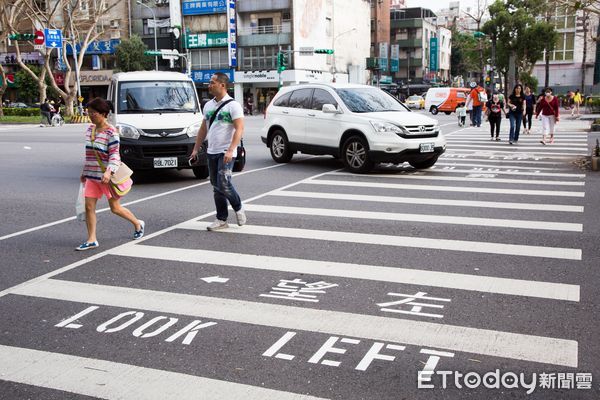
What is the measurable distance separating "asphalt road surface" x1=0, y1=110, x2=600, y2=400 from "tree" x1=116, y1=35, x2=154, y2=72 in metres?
55.6

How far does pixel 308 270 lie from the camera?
6266 mm

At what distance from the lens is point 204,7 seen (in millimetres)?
63781

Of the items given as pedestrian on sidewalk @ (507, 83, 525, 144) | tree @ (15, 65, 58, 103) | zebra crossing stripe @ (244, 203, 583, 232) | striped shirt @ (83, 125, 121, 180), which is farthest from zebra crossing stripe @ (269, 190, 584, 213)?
tree @ (15, 65, 58, 103)

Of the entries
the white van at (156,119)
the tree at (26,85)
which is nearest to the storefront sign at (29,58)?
the tree at (26,85)

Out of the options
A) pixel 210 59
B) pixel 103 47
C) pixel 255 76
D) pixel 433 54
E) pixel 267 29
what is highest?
pixel 267 29

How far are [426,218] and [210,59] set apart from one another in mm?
58503

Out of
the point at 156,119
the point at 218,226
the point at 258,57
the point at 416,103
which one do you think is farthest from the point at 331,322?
the point at 258,57

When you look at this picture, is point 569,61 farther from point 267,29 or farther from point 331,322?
point 331,322

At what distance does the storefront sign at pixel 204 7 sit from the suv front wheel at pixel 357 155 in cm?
5259

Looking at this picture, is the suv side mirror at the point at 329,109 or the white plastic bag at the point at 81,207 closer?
the white plastic bag at the point at 81,207

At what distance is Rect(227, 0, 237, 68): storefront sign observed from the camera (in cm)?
6266

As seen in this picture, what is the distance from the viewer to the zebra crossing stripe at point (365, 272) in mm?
5586

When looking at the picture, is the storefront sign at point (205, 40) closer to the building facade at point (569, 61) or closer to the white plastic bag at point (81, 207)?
the building facade at point (569, 61)

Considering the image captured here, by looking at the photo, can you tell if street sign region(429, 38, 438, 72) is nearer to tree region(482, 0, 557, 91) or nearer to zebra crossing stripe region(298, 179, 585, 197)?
tree region(482, 0, 557, 91)
